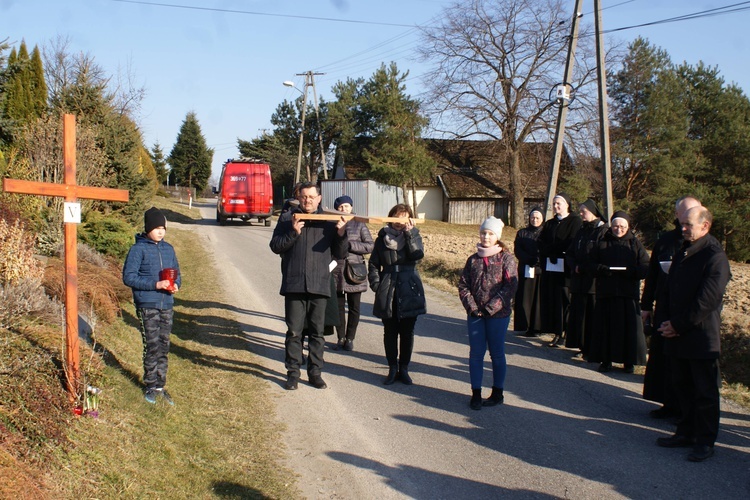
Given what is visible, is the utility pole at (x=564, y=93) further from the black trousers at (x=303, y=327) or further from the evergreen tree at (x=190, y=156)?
the evergreen tree at (x=190, y=156)

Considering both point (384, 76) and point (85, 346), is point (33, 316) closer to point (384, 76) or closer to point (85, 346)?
point (85, 346)

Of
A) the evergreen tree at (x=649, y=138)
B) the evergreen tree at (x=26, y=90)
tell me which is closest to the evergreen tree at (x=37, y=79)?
the evergreen tree at (x=26, y=90)

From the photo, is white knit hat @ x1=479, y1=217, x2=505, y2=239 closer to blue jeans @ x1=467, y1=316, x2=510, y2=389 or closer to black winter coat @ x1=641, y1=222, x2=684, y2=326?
blue jeans @ x1=467, y1=316, x2=510, y2=389

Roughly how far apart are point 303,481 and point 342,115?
45894 mm

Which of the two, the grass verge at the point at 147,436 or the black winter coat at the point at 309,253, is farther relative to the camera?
the black winter coat at the point at 309,253

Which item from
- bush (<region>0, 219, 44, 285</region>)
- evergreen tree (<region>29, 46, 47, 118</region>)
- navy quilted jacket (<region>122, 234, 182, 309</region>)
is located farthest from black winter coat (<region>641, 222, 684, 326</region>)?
evergreen tree (<region>29, 46, 47, 118</region>)

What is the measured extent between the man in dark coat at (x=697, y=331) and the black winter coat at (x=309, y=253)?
3.17 metres

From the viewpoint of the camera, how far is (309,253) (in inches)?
263

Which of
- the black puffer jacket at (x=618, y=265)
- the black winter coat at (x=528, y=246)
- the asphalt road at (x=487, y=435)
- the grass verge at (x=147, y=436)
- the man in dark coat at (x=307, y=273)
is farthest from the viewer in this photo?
the black winter coat at (x=528, y=246)

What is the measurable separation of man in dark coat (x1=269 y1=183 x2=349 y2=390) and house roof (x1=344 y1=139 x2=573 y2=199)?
3925 centimetres

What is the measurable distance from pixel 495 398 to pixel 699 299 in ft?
6.81

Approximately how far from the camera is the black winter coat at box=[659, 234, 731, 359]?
5.02 m

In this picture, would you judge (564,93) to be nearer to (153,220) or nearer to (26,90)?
(153,220)

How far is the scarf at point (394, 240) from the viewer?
6727 mm
